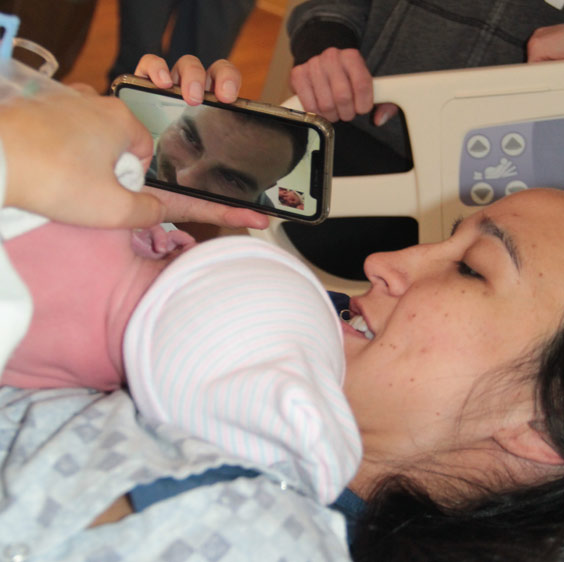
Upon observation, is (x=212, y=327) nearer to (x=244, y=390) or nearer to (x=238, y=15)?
(x=244, y=390)

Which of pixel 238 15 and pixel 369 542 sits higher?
pixel 238 15

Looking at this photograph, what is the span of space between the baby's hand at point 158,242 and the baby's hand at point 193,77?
0.68 ft

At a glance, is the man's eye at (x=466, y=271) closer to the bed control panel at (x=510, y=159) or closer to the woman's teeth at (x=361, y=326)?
the woman's teeth at (x=361, y=326)

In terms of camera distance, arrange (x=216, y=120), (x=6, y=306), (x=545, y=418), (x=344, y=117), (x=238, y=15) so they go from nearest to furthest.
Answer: (x=6, y=306) → (x=545, y=418) → (x=216, y=120) → (x=344, y=117) → (x=238, y=15)

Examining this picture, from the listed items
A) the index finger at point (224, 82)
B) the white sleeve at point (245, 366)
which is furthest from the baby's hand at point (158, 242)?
the index finger at point (224, 82)

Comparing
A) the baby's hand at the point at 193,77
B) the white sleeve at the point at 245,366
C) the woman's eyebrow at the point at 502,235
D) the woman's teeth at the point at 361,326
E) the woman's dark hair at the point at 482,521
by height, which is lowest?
the woman's dark hair at the point at 482,521

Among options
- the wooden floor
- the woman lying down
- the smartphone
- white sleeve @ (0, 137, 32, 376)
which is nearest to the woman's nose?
the woman lying down

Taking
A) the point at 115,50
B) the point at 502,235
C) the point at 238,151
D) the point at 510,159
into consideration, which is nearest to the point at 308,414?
the point at 502,235

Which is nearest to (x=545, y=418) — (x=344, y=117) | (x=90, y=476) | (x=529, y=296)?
(x=529, y=296)

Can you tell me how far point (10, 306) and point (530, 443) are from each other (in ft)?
1.74

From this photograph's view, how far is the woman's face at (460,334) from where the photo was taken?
0.67 meters

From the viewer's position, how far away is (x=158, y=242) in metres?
0.68

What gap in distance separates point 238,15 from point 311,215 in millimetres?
965

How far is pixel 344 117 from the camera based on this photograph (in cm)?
114
